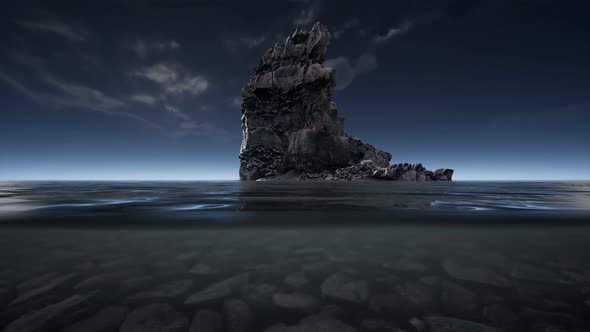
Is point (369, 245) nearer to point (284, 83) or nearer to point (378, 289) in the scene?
point (378, 289)

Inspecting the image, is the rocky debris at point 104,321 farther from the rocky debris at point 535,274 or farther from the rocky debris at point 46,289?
the rocky debris at point 535,274

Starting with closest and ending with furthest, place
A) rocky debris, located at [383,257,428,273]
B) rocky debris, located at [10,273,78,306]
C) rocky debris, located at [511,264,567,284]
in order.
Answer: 1. rocky debris, located at [10,273,78,306]
2. rocky debris, located at [511,264,567,284]
3. rocky debris, located at [383,257,428,273]

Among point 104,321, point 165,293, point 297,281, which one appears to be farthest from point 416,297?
point 104,321

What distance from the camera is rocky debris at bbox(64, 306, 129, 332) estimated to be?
6.94 ft

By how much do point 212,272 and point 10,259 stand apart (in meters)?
3.44

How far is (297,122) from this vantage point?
11781 cm

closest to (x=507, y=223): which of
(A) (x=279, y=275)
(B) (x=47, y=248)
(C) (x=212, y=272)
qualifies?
(A) (x=279, y=275)

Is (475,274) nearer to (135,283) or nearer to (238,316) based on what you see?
(238,316)

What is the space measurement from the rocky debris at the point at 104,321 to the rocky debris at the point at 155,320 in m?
0.08

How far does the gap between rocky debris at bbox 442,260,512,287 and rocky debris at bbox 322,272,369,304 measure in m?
1.39

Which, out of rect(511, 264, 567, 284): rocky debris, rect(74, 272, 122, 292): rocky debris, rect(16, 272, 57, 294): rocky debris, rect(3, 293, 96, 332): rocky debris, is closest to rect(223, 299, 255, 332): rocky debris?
rect(3, 293, 96, 332): rocky debris

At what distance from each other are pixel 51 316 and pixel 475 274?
16.2 feet

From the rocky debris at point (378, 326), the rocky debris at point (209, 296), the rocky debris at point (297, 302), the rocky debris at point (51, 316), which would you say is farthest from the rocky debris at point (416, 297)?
the rocky debris at point (51, 316)

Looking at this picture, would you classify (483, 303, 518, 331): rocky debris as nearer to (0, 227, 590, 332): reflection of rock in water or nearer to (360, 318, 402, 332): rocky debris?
(0, 227, 590, 332): reflection of rock in water
